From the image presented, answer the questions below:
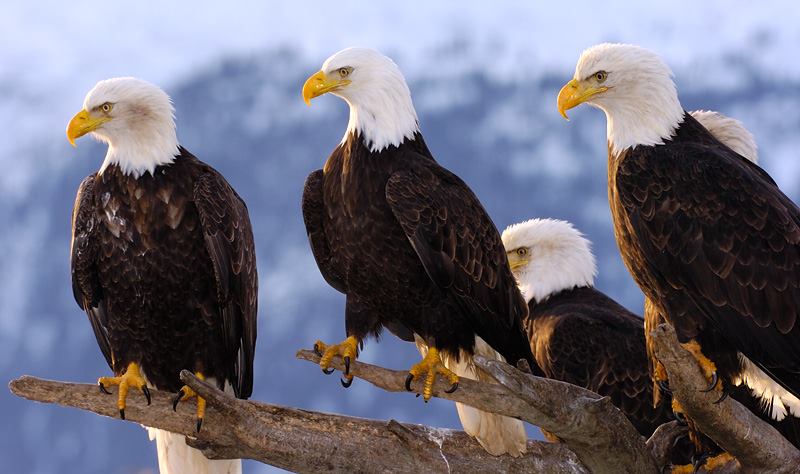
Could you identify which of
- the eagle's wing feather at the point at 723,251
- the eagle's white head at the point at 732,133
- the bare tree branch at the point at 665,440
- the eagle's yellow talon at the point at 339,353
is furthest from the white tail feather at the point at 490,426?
the eagle's white head at the point at 732,133

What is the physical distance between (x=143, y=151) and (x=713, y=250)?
11.5 ft

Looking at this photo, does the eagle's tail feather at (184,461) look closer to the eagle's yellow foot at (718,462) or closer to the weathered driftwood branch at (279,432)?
the weathered driftwood branch at (279,432)

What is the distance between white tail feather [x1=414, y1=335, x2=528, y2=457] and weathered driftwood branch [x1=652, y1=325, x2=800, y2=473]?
125cm

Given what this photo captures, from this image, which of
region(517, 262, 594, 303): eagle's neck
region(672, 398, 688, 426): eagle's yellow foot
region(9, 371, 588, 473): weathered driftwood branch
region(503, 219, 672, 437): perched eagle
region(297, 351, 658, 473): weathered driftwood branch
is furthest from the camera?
region(517, 262, 594, 303): eagle's neck

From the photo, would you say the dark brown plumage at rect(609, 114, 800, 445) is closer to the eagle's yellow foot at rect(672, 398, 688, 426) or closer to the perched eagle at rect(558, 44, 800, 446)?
the perched eagle at rect(558, 44, 800, 446)

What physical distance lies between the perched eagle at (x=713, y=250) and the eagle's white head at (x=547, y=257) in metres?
2.36

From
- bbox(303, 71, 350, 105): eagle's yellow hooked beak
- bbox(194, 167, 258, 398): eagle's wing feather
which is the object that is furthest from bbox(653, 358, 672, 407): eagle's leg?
bbox(303, 71, 350, 105): eagle's yellow hooked beak

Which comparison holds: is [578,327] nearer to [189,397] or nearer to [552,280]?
[552,280]

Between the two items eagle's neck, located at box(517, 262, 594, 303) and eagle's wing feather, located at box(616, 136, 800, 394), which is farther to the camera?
eagle's neck, located at box(517, 262, 594, 303)

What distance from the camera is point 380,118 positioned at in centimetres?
779

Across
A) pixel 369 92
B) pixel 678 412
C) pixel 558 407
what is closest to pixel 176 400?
pixel 558 407

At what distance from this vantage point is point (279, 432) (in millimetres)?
6984

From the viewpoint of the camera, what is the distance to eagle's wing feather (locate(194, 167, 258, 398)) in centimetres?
733

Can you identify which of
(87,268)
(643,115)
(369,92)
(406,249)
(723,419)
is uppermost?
(369,92)
